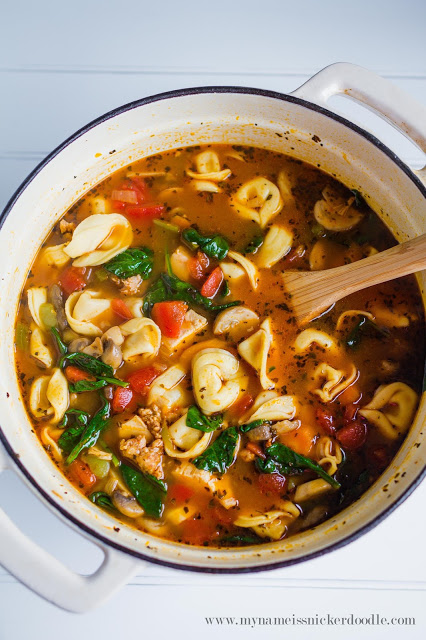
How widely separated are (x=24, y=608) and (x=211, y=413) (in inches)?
58.1

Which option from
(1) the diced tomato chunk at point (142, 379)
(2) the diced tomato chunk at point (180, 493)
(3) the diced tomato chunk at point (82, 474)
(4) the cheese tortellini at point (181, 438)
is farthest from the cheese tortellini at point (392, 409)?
(3) the diced tomato chunk at point (82, 474)

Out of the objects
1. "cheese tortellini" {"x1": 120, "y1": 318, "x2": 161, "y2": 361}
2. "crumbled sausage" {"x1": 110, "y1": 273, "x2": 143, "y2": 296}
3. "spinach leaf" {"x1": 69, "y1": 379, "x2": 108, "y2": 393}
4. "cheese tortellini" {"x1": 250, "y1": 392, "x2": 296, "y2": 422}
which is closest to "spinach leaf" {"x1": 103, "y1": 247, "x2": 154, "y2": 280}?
"crumbled sausage" {"x1": 110, "y1": 273, "x2": 143, "y2": 296}

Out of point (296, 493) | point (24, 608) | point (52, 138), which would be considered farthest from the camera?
point (52, 138)

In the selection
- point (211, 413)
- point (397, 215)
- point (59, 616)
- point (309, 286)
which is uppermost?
point (397, 215)

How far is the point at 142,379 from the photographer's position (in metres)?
3.51

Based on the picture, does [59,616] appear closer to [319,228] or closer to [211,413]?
[211,413]

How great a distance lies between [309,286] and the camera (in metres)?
3.52

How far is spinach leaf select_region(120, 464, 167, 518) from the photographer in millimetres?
3365

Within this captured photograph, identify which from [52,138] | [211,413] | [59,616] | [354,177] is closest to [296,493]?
[211,413]

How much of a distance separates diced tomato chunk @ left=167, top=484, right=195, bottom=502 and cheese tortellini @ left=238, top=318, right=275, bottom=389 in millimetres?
656

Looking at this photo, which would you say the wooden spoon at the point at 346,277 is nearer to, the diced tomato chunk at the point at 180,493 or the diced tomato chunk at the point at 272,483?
the diced tomato chunk at the point at 272,483

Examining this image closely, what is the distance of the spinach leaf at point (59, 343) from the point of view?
3564 millimetres

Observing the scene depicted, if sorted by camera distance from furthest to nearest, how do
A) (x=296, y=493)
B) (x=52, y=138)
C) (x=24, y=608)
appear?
(x=52, y=138) < (x=24, y=608) < (x=296, y=493)

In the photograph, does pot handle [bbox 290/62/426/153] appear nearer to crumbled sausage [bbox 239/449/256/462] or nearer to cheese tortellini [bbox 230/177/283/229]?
cheese tortellini [bbox 230/177/283/229]
